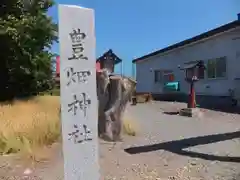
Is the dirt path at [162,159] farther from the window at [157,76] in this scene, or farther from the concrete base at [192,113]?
the window at [157,76]

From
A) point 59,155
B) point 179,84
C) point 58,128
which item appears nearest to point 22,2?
point 58,128

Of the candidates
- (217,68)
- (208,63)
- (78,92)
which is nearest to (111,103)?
(78,92)

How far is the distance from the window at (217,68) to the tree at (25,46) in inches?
344

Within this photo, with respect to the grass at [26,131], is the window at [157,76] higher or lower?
higher

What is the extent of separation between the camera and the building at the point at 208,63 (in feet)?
61.5

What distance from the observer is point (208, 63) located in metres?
21.3

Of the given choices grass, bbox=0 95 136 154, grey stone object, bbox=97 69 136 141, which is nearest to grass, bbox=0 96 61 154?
grass, bbox=0 95 136 154

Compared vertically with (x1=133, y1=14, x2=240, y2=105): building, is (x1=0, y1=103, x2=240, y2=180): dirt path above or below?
below

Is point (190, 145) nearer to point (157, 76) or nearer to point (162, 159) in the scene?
point (162, 159)

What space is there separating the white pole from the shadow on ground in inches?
150

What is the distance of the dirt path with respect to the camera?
6.63 meters

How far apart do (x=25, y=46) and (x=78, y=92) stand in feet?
36.3

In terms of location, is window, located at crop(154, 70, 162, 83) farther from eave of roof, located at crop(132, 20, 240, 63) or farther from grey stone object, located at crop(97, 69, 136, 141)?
grey stone object, located at crop(97, 69, 136, 141)

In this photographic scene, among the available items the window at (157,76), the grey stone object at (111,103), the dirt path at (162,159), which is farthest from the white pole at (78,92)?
the window at (157,76)
